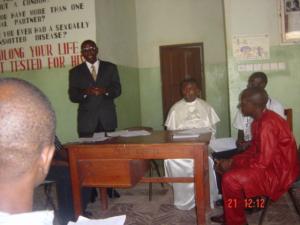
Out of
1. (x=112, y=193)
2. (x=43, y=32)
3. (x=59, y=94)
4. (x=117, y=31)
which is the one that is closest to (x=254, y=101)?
(x=112, y=193)

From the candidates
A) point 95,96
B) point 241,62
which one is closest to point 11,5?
point 95,96

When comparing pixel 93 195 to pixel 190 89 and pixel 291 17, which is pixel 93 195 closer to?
pixel 190 89

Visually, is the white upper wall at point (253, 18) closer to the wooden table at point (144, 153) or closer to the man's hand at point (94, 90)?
the man's hand at point (94, 90)

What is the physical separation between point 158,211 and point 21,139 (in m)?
3.27

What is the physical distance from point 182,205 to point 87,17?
10.4 ft

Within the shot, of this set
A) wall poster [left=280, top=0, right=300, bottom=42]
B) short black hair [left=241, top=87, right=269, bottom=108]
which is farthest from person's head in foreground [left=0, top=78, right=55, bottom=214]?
wall poster [left=280, top=0, right=300, bottom=42]

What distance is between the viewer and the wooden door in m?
7.82

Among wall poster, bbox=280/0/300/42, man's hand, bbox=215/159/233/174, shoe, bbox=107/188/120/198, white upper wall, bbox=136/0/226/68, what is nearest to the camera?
man's hand, bbox=215/159/233/174

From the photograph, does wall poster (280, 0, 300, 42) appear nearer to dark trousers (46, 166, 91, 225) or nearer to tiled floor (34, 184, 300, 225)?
tiled floor (34, 184, 300, 225)

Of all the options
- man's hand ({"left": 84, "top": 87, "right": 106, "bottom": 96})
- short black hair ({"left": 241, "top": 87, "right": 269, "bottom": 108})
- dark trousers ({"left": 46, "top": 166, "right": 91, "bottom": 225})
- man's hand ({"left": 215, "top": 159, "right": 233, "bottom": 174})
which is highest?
man's hand ({"left": 84, "top": 87, "right": 106, "bottom": 96})

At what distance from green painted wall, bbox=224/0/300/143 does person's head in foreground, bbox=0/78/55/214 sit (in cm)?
465

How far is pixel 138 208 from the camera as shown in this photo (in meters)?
4.10

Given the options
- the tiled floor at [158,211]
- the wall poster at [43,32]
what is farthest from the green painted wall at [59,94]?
the tiled floor at [158,211]

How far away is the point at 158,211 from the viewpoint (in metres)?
3.98
